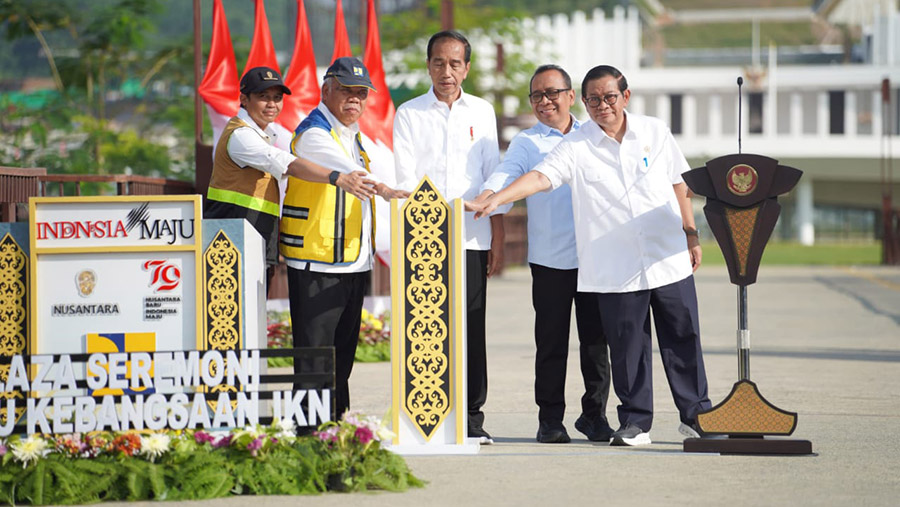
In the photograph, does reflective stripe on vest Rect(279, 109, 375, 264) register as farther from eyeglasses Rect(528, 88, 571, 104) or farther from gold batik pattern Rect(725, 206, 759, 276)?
gold batik pattern Rect(725, 206, 759, 276)

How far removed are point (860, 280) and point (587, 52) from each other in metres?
41.3

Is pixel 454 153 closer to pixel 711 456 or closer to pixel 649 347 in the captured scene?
pixel 649 347

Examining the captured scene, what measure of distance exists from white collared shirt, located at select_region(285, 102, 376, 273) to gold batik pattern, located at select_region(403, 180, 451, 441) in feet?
1.16

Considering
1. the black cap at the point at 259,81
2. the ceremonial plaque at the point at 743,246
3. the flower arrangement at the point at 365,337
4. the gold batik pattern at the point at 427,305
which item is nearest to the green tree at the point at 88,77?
the flower arrangement at the point at 365,337

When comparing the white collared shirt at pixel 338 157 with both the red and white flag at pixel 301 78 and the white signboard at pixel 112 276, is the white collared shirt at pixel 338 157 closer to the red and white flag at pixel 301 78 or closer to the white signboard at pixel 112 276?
the white signboard at pixel 112 276

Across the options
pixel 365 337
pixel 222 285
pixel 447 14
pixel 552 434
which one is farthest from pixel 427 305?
pixel 447 14

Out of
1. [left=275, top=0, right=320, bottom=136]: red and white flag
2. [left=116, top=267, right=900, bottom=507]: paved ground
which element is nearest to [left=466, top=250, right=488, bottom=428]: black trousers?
[left=116, top=267, right=900, bottom=507]: paved ground

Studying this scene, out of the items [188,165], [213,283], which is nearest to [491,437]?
[213,283]

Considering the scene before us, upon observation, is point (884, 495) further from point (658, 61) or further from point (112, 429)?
point (658, 61)

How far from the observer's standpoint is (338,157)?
7.06 m

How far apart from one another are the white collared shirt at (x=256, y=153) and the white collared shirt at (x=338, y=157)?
0.16 meters

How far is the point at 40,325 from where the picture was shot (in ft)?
22.2

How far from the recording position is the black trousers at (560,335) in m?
7.80

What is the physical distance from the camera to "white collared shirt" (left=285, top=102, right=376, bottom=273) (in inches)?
279
